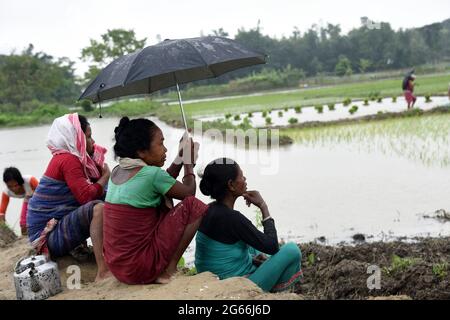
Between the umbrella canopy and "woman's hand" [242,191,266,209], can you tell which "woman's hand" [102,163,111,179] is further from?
"woman's hand" [242,191,266,209]

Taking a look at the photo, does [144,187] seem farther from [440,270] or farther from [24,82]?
[24,82]

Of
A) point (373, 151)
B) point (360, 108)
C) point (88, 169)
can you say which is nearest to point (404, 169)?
point (373, 151)

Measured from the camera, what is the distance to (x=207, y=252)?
2.90 m

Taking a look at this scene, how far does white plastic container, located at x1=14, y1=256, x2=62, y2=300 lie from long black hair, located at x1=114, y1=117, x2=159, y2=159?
0.80 metres

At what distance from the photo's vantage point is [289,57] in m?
50.2

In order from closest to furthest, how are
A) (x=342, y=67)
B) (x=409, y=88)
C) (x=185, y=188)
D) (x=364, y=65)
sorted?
(x=185, y=188) → (x=409, y=88) → (x=364, y=65) → (x=342, y=67)

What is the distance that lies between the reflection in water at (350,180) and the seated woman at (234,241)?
6.74 feet

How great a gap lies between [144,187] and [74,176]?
809mm

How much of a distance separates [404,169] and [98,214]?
203 inches

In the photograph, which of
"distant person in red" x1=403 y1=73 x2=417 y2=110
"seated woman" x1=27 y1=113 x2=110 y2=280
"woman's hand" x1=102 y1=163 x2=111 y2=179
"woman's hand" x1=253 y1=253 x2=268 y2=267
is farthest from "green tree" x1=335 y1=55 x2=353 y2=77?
"woman's hand" x1=253 y1=253 x2=268 y2=267

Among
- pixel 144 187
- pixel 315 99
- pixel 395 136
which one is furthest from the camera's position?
pixel 315 99

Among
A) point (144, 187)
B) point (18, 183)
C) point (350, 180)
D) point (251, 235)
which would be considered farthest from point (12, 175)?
point (350, 180)

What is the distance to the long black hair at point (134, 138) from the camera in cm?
278

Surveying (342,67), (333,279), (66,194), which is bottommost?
(333,279)
